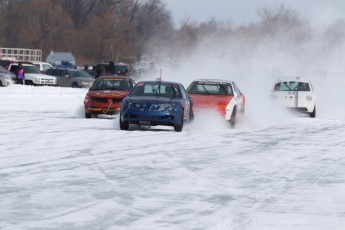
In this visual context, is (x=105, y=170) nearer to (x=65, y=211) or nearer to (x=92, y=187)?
(x=92, y=187)

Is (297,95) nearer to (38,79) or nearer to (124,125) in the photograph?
(124,125)

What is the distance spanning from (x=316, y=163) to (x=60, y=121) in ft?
36.2

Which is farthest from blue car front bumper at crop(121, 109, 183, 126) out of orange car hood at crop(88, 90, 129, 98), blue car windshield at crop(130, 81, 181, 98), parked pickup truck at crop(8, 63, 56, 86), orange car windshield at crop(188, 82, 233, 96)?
parked pickup truck at crop(8, 63, 56, 86)

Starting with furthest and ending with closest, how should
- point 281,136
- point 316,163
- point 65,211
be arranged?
point 281,136, point 316,163, point 65,211

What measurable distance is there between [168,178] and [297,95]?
19942 mm

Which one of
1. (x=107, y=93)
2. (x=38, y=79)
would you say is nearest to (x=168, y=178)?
(x=107, y=93)

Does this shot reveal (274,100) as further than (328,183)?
Yes

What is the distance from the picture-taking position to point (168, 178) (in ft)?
40.2

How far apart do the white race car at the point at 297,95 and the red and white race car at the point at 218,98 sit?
21.2 feet

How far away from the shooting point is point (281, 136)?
69.5ft

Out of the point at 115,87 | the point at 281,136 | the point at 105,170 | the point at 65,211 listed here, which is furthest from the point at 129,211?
the point at 115,87

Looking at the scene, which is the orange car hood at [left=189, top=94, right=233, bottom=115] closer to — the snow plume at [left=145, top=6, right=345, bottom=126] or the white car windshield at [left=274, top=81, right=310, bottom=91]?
the white car windshield at [left=274, top=81, right=310, bottom=91]

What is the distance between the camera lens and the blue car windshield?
22.1 meters

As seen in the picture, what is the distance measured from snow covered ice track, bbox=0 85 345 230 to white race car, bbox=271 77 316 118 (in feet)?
30.0
